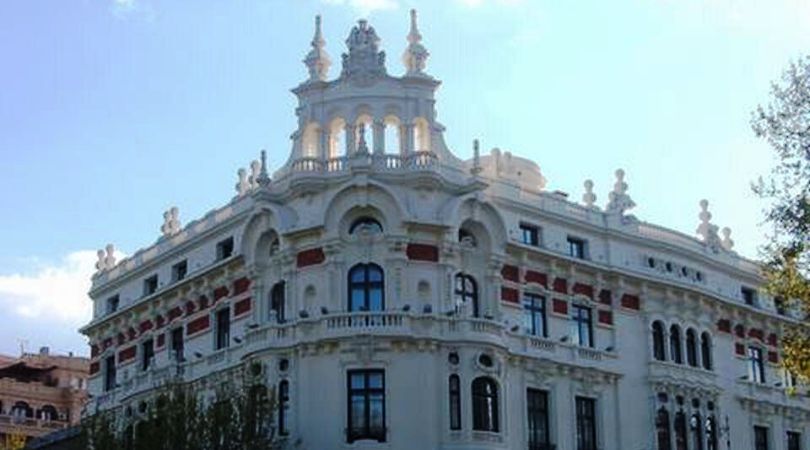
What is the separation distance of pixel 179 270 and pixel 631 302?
19.2 m

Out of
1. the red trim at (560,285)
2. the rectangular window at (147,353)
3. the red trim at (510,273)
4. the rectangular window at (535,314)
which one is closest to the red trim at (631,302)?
the red trim at (560,285)

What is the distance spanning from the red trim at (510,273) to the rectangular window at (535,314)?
832 mm

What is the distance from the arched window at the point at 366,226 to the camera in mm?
55594

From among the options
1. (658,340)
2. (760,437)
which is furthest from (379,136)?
(760,437)

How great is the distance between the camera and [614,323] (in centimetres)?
6197

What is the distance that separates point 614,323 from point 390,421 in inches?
503

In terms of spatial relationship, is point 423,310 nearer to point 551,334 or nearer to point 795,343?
point 551,334

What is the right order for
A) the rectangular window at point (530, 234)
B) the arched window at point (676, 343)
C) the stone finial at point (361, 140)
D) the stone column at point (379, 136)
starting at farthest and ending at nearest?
1. the arched window at point (676, 343)
2. the rectangular window at point (530, 234)
3. the stone column at point (379, 136)
4. the stone finial at point (361, 140)

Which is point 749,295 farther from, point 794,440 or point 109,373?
point 109,373

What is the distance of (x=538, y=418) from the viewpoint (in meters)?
58.1

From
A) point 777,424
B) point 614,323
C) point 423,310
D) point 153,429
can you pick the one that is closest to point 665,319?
point 614,323

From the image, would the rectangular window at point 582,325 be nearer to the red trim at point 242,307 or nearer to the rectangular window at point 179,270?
the red trim at point 242,307

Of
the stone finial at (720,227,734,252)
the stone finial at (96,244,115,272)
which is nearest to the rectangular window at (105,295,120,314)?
the stone finial at (96,244,115,272)

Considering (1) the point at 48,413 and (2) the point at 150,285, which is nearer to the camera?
(2) the point at 150,285
